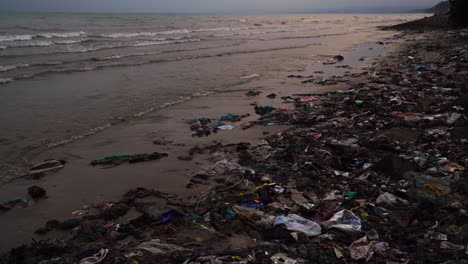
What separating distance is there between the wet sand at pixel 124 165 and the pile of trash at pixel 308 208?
0.88 feet

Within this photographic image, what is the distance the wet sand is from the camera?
3.80 m

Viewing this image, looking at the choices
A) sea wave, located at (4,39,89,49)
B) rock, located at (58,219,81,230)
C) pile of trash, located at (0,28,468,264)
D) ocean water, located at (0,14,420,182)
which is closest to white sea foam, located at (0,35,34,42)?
ocean water, located at (0,14,420,182)

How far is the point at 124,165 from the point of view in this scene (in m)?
5.02

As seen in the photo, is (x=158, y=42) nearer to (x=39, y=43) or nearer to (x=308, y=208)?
(x=39, y=43)

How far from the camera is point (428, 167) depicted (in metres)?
4.39

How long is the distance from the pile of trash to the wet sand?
0.27 m

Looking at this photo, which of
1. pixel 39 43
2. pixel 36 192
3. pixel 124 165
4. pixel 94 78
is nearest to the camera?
pixel 36 192

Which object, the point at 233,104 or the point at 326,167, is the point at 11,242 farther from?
the point at 233,104

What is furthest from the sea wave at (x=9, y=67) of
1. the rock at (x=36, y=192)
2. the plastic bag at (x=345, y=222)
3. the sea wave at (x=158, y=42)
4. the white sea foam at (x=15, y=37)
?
the plastic bag at (x=345, y=222)

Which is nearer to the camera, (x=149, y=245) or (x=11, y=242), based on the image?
(x=149, y=245)

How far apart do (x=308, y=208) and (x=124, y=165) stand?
2985mm

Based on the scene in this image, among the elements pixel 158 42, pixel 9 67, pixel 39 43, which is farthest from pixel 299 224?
pixel 39 43

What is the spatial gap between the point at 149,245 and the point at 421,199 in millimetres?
3034

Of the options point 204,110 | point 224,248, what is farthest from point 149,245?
point 204,110
